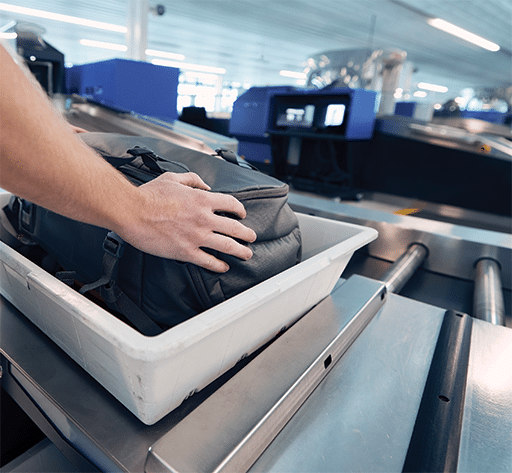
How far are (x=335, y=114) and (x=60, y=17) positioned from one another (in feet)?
23.2

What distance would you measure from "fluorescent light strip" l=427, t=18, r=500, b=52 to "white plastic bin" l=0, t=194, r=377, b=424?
24.8 ft

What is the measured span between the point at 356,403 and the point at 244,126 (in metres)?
2.95

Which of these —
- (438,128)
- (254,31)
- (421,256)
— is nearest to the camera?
(421,256)

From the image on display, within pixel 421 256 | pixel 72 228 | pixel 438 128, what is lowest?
pixel 421 256

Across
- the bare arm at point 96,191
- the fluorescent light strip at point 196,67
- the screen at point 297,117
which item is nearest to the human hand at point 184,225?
the bare arm at point 96,191

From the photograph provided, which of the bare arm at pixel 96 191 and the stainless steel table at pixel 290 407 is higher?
the bare arm at pixel 96 191

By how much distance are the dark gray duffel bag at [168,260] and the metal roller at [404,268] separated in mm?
358

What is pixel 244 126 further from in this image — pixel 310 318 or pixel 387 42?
pixel 387 42

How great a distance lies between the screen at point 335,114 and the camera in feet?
8.04

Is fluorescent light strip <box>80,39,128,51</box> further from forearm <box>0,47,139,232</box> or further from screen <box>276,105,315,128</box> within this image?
forearm <box>0,47,139,232</box>

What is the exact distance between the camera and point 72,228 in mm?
570

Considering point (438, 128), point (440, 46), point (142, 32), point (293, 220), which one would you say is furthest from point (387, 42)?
point (293, 220)

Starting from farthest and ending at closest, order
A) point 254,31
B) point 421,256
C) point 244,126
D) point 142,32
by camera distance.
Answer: point 254,31, point 142,32, point 244,126, point 421,256

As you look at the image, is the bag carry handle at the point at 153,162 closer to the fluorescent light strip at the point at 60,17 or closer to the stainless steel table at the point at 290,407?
the stainless steel table at the point at 290,407
